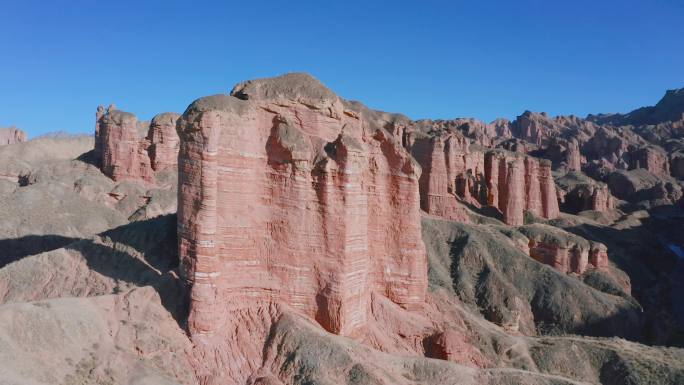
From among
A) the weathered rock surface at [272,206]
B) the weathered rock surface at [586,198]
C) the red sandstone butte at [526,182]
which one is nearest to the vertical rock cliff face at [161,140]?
the weathered rock surface at [272,206]

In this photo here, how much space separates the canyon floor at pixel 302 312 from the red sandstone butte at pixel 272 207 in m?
0.76

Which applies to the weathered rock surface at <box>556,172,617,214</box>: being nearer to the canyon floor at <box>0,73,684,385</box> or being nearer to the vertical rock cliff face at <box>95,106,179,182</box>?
the canyon floor at <box>0,73,684,385</box>

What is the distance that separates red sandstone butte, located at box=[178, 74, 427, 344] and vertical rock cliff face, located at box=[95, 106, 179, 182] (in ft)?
139

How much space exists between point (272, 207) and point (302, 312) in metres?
4.74

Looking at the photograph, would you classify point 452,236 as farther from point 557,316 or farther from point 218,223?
point 218,223

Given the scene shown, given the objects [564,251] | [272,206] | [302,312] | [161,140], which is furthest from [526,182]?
[272,206]

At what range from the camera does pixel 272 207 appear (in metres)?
20.3

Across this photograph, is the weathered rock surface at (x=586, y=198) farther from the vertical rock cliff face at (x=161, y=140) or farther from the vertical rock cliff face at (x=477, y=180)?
the vertical rock cliff face at (x=161, y=140)

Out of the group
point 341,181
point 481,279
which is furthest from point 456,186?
point 341,181

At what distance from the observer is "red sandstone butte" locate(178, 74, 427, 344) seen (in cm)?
1873

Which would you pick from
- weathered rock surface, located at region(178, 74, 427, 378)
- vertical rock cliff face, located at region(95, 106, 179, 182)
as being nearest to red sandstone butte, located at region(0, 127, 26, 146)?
vertical rock cliff face, located at region(95, 106, 179, 182)

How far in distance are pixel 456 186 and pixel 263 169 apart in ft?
165

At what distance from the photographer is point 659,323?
43219 mm

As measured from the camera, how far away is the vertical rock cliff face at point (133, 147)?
57375 millimetres
